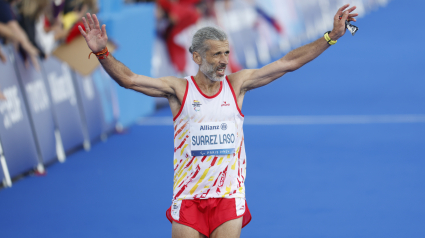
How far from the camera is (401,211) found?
623 cm

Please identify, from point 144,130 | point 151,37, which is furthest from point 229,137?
point 151,37

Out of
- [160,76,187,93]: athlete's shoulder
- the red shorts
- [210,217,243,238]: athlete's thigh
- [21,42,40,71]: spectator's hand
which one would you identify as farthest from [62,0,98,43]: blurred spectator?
[210,217,243,238]: athlete's thigh

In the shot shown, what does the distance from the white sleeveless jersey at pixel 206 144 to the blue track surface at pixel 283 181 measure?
1908mm

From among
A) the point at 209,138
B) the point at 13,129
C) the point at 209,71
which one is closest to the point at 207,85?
the point at 209,71

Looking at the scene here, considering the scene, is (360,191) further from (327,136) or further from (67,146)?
(67,146)

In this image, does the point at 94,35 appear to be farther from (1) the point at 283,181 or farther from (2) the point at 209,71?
(1) the point at 283,181

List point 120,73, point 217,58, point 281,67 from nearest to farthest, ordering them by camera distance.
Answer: point 120,73 < point 217,58 < point 281,67

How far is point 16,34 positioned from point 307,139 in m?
4.69

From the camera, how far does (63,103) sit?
28.6 ft

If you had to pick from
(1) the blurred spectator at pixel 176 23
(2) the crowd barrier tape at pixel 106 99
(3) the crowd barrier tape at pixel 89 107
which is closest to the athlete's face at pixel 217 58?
(3) the crowd barrier tape at pixel 89 107

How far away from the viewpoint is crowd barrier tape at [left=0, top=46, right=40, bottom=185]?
24.1 ft

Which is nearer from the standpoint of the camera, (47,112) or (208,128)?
(208,128)

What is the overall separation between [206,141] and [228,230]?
63cm

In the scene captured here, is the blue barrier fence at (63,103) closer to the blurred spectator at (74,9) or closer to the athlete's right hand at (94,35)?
the blurred spectator at (74,9)
